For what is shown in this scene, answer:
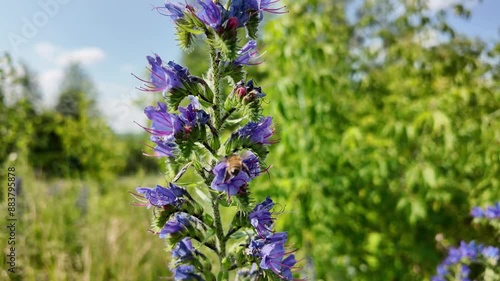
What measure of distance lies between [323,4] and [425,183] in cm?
222

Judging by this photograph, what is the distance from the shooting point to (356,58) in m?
4.05

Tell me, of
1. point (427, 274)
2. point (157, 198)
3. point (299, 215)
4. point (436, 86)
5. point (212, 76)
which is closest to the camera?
point (157, 198)

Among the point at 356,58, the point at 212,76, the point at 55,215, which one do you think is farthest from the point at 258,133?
the point at 55,215

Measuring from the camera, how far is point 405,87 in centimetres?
452

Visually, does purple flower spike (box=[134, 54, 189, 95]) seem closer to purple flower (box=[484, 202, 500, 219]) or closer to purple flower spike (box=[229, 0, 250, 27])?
purple flower spike (box=[229, 0, 250, 27])

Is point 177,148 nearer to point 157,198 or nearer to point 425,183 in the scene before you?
point 157,198

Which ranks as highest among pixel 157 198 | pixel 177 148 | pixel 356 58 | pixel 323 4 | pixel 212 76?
pixel 323 4

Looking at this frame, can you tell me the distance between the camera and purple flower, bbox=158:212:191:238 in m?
1.44

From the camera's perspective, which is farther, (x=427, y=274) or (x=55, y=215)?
(x=55, y=215)

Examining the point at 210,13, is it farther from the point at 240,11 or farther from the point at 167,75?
the point at 167,75

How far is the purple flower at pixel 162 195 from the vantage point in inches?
54.6

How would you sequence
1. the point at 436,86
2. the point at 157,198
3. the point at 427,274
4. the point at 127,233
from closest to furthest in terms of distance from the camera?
the point at 157,198 < the point at 427,274 < the point at 436,86 < the point at 127,233

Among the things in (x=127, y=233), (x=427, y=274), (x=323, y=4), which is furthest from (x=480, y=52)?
(x=127, y=233)

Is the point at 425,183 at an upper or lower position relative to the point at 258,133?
upper
